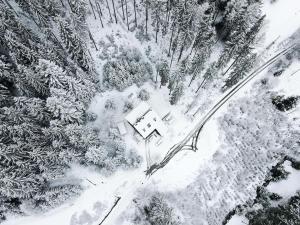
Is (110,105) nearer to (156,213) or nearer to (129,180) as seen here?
(129,180)

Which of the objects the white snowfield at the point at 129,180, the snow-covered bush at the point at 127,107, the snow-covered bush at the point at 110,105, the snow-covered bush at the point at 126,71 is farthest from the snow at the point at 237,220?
the snow-covered bush at the point at 126,71

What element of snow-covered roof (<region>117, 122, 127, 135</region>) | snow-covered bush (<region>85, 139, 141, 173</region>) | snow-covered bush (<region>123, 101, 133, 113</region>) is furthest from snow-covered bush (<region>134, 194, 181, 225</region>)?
snow-covered bush (<region>123, 101, 133, 113</region>)

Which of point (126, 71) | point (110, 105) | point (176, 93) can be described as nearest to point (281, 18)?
point (176, 93)

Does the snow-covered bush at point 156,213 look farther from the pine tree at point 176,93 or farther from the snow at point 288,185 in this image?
the pine tree at point 176,93

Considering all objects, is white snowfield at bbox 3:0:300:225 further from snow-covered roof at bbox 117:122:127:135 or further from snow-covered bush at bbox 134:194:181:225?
snow-covered roof at bbox 117:122:127:135

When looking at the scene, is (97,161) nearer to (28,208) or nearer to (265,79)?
(28,208)

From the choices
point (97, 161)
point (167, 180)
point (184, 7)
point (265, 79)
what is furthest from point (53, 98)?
point (265, 79)
